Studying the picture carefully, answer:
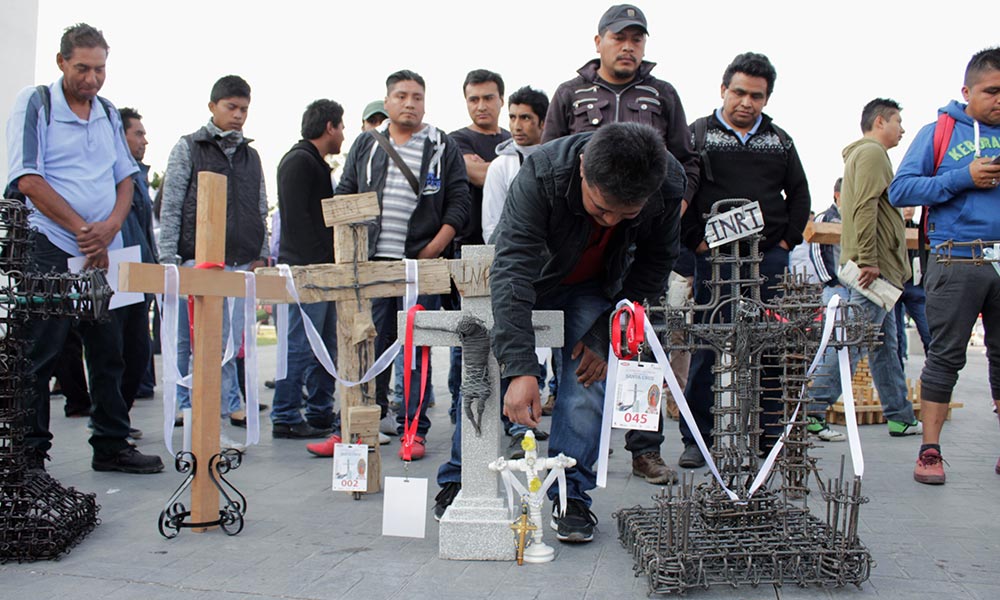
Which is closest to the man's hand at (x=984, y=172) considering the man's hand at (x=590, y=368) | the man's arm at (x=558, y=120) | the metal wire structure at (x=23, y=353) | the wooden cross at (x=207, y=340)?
the man's arm at (x=558, y=120)

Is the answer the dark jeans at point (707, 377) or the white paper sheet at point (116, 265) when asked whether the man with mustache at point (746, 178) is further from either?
the white paper sheet at point (116, 265)

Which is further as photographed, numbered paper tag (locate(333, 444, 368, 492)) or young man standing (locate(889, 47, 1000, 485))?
young man standing (locate(889, 47, 1000, 485))

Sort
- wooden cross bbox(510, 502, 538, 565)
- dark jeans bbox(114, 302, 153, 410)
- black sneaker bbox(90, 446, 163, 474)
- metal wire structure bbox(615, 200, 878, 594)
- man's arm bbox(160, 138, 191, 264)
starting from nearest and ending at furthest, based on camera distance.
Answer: metal wire structure bbox(615, 200, 878, 594) → wooden cross bbox(510, 502, 538, 565) → black sneaker bbox(90, 446, 163, 474) → man's arm bbox(160, 138, 191, 264) → dark jeans bbox(114, 302, 153, 410)

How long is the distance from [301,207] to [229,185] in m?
0.64

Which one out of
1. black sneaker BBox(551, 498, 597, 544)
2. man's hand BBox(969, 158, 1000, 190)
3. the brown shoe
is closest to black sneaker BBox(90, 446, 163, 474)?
black sneaker BBox(551, 498, 597, 544)

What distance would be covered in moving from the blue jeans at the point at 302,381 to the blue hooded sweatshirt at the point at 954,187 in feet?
13.1

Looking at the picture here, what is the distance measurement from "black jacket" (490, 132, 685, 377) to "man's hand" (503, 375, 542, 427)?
0.12 ft

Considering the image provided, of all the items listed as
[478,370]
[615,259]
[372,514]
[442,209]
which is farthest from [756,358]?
[442,209]

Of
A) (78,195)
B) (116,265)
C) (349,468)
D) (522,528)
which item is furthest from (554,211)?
(78,195)

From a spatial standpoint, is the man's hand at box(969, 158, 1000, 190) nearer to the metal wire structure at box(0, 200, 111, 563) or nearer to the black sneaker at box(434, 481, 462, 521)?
the black sneaker at box(434, 481, 462, 521)

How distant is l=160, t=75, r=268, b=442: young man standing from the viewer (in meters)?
5.93

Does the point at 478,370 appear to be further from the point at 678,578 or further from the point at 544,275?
the point at 678,578

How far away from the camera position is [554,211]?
10.9 feet

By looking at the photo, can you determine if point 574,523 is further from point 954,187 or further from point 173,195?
point 173,195
